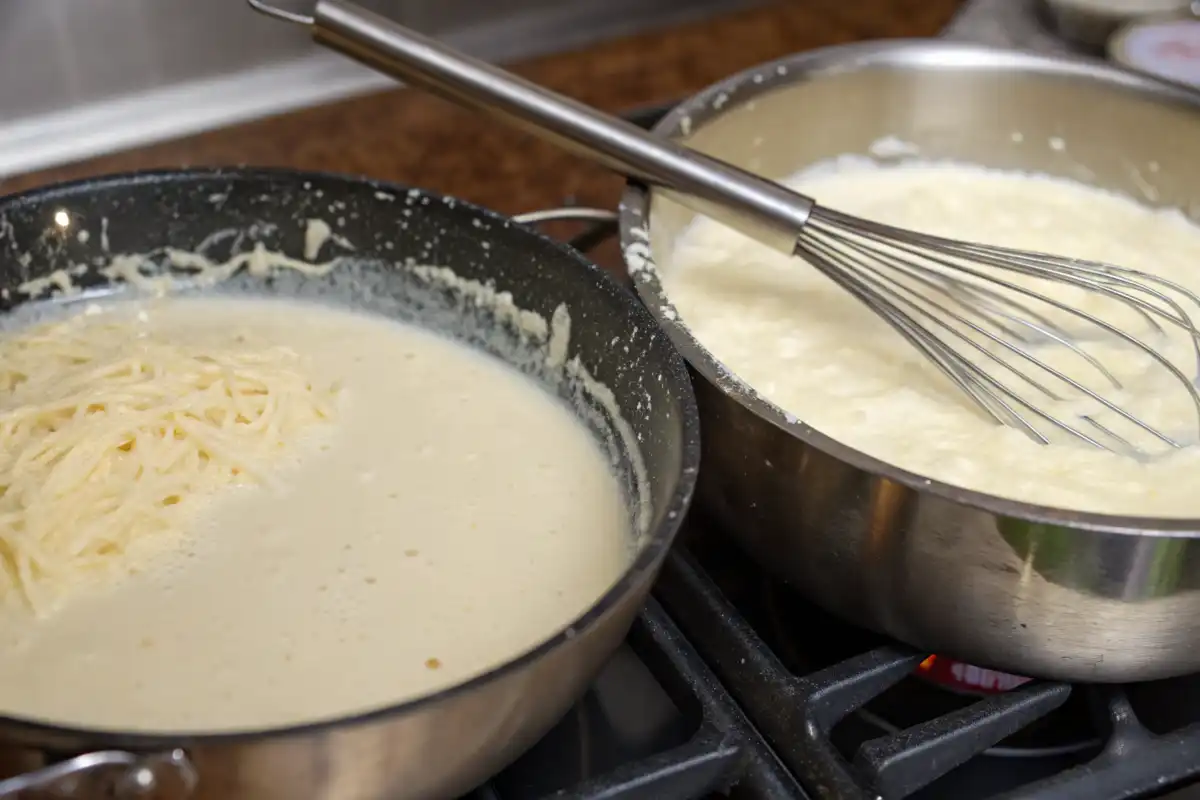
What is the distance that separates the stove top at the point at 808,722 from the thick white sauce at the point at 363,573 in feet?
0.26

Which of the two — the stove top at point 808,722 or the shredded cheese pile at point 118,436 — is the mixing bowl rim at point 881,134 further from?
the shredded cheese pile at point 118,436

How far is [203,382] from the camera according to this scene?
0.80m

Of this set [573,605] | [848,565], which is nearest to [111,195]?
[573,605]

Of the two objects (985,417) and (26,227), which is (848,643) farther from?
(26,227)

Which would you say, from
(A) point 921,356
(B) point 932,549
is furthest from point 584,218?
(B) point 932,549

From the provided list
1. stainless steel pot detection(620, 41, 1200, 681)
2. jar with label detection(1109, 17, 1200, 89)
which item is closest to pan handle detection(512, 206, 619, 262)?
stainless steel pot detection(620, 41, 1200, 681)

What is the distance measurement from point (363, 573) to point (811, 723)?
0.27 metres

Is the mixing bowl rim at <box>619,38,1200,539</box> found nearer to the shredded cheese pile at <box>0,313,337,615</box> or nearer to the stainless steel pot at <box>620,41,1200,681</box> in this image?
the stainless steel pot at <box>620,41,1200,681</box>

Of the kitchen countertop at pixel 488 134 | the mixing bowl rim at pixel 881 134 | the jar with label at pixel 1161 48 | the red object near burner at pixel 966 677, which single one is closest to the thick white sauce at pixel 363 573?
the mixing bowl rim at pixel 881 134

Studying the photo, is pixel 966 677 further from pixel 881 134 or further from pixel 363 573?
pixel 881 134

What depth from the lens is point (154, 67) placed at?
4.29ft

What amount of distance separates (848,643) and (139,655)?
45 cm

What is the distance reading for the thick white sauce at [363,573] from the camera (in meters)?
0.63

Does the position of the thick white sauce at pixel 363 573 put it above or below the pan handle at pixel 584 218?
below
